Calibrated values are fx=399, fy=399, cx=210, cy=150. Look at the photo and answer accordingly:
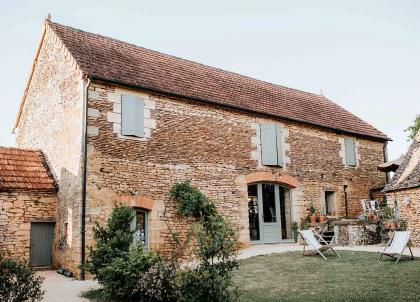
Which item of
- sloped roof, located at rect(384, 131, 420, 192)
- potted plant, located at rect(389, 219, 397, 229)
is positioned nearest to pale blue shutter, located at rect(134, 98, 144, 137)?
potted plant, located at rect(389, 219, 397, 229)

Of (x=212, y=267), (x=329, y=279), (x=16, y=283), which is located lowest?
(x=329, y=279)

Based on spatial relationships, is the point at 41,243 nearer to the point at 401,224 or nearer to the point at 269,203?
the point at 269,203

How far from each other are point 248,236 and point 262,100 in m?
5.43

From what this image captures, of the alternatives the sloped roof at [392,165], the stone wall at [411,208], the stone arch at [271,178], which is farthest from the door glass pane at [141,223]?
the sloped roof at [392,165]

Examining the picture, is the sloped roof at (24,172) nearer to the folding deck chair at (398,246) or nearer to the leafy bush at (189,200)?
the leafy bush at (189,200)

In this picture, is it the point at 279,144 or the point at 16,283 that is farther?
the point at 279,144

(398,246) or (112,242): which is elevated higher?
(112,242)

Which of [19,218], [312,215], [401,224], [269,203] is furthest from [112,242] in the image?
[401,224]

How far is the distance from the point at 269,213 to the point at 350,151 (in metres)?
5.23

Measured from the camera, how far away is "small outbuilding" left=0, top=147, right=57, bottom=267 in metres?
10.7

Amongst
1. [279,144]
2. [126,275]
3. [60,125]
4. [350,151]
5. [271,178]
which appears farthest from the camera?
[350,151]

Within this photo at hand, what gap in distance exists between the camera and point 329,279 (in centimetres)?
764

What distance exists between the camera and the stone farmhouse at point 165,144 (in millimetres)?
10828

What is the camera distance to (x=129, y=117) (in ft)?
37.4
